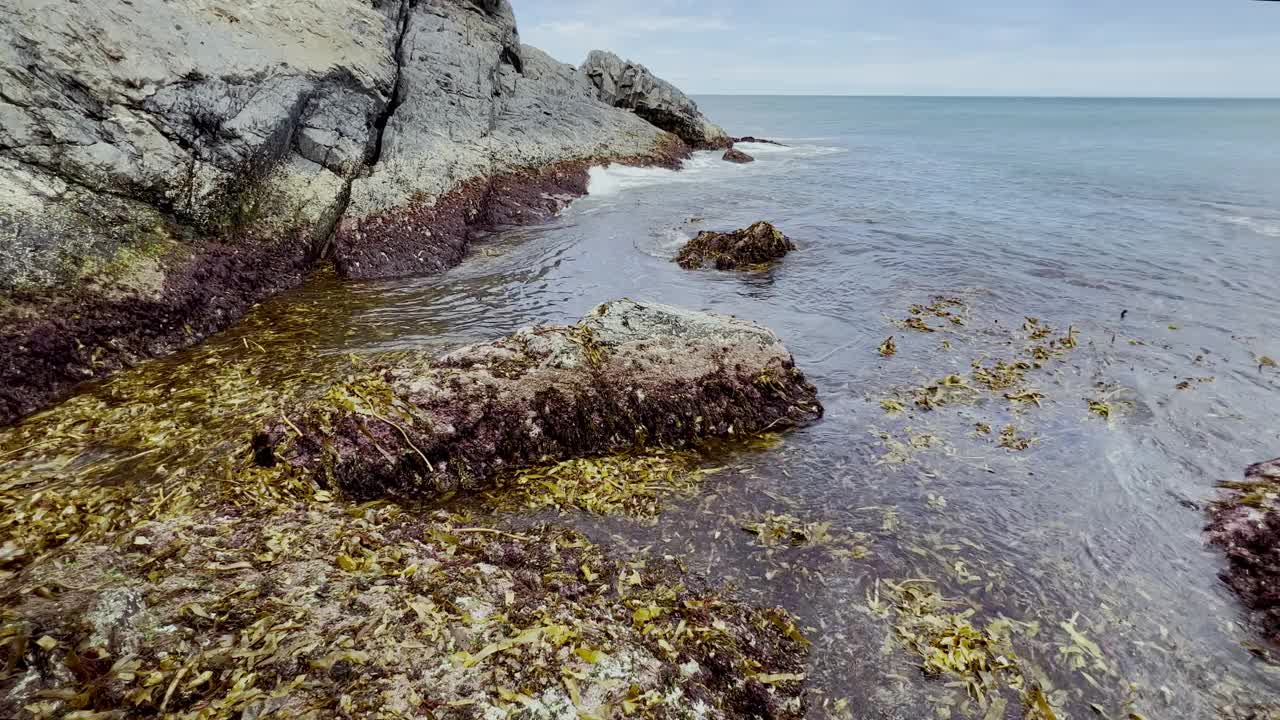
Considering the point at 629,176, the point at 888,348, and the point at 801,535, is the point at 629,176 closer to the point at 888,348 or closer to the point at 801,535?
the point at 888,348

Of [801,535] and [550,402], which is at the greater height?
[550,402]

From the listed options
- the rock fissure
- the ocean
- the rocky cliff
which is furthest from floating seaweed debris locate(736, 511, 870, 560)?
the rock fissure

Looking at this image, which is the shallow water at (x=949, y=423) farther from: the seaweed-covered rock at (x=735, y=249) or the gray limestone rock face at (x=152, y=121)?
the gray limestone rock face at (x=152, y=121)

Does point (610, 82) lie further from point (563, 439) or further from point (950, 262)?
point (563, 439)

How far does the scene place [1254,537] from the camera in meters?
5.29

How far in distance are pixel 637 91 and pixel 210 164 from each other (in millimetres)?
27787

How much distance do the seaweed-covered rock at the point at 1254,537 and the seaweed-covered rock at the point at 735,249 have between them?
31.4ft

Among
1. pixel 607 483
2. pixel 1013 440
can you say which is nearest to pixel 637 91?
pixel 1013 440

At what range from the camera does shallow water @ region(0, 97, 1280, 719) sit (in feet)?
14.4

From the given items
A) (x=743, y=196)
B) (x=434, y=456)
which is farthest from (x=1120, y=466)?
(x=743, y=196)

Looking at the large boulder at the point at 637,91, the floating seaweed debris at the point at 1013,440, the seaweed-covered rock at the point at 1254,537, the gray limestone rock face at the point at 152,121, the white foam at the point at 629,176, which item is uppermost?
the large boulder at the point at 637,91

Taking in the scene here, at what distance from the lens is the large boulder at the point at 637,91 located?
114 ft

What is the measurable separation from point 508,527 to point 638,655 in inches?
81.3

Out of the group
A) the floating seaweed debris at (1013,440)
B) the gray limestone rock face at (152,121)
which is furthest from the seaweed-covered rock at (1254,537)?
the gray limestone rock face at (152,121)
